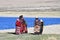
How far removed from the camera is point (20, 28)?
14672mm

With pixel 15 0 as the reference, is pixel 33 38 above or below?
below

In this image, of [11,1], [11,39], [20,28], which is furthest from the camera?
[11,1]

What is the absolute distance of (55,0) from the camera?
153ft

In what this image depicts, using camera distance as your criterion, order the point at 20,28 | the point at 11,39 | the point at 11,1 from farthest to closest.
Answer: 1. the point at 11,1
2. the point at 20,28
3. the point at 11,39

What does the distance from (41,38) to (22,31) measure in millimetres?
2631

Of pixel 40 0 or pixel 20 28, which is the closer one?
pixel 20 28

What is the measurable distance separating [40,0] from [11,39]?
111ft

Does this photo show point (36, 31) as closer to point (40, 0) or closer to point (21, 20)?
point (21, 20)

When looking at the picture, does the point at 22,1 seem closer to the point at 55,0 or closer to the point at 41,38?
the point at 55,0

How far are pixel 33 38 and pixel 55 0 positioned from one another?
1367 inches

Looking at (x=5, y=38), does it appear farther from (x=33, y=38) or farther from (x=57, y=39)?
(x=57, y=39)

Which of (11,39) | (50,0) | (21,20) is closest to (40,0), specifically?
(50,0)

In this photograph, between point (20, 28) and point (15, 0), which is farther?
point (15, 0)

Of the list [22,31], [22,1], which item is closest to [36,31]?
[22,31]
